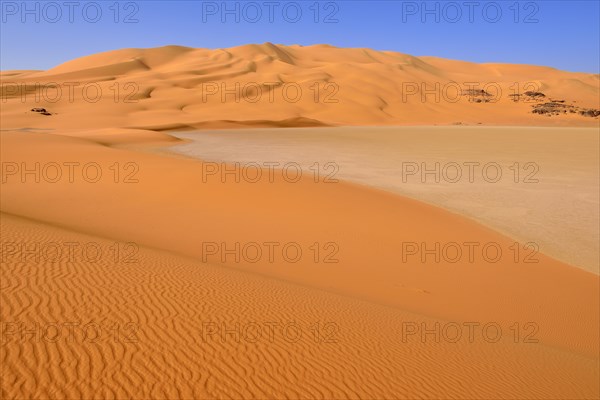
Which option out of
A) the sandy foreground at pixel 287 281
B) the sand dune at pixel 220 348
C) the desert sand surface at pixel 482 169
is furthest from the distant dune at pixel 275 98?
the sand dune at pixel 220 348

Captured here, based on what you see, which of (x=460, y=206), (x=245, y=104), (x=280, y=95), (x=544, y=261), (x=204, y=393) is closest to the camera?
(x=204, y=393)

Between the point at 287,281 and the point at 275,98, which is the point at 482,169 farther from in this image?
the point at 275,98

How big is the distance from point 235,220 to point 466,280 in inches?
222

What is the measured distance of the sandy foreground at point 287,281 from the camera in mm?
3809

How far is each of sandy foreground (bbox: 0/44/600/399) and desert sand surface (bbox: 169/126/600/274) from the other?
145mm

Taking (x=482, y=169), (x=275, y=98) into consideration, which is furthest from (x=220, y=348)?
(x=275, y=98)

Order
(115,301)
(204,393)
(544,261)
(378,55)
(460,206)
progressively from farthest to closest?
(378,55) < (460,206) < (544,261) < (115,301) < (204,393)

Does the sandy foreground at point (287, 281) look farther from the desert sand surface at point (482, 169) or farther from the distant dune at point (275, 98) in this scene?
the distant dune at point (275, 98)

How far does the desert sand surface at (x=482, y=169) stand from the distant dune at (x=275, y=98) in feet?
57.0

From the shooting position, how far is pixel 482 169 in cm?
2002

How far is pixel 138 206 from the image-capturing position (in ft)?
37.3

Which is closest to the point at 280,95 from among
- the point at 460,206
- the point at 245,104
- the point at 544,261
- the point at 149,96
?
the point at 245,104

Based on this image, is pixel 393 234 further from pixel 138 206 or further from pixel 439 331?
pixel 138 206

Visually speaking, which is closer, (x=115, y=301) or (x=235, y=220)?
(x=115, y=301)
